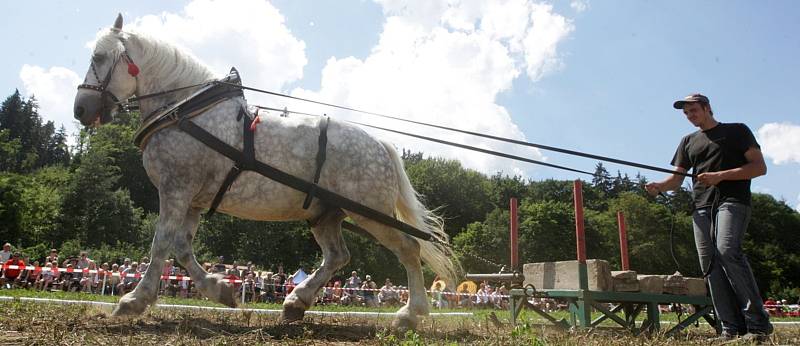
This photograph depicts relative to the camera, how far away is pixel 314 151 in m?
5.12

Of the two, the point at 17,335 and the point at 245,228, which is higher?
the point at 245,228

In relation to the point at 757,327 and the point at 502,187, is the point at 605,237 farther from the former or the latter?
the point at 757,327

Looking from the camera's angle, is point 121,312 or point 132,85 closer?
point 121,312

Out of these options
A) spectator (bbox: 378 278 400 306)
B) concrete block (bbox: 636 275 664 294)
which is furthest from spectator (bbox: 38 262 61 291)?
concrete block (bbox: 636 275 664 294)

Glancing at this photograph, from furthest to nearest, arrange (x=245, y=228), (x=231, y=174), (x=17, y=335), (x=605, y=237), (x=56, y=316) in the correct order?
1. (x=605, y=237)
2. (x=245, y=228)
3. (x=231, y=174)
4. (x=56, y=316)
5. (x=17, y=335)

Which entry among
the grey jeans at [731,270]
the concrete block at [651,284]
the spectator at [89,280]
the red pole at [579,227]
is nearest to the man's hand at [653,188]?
the grey jeans at [731,270]

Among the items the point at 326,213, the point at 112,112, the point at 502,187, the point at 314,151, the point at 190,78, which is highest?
the point at 502,187

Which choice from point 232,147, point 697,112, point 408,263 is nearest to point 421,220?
point 408,263

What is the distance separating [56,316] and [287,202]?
1.92 m

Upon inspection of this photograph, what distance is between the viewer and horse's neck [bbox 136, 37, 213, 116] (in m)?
5.18

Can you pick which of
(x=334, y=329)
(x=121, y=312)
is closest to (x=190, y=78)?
(x=121, y=312)

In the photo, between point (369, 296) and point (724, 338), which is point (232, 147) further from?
point (369, 296)

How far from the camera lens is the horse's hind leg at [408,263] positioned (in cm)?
505

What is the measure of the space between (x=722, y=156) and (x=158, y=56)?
4.96 m
